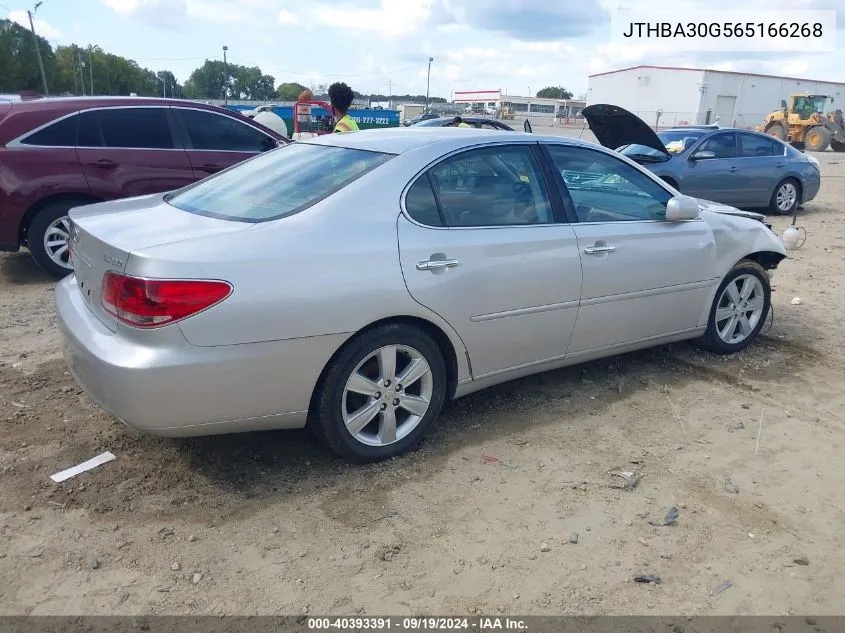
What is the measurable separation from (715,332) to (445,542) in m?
2.95

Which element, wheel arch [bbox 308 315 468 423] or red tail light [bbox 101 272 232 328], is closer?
red tail light [bbox 101 272 232 328]

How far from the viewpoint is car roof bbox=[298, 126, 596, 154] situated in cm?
360

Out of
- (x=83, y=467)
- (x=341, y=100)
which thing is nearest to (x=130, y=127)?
(x=341, y=100)

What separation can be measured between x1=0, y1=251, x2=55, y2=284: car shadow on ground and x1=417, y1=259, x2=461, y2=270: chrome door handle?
4.89m

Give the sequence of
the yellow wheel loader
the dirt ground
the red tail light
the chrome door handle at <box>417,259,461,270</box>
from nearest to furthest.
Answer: the dirt ground, the red tail light, the chrome door handle at <box>417,259,461,270</box>, the yellow wheel loader

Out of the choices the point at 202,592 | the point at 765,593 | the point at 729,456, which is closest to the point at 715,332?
the point at 729,456

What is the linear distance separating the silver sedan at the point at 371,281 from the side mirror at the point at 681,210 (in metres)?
0.01

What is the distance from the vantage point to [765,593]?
8.48 feet

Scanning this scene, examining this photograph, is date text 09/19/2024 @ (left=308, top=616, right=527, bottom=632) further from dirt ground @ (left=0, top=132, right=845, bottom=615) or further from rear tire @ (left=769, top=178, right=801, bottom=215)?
rear tire @ (left=769, top=178, right=801, bottom=215)

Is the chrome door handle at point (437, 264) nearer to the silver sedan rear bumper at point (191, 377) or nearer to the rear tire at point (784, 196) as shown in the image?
the silver sedan rear bumper at point (191, 377)

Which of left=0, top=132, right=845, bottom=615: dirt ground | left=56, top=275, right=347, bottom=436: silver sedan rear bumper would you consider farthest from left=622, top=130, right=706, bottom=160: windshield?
left=56, top=275, right=347, bottom=436: silver sedan rear bumper

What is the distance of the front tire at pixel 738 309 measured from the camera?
4820 mm

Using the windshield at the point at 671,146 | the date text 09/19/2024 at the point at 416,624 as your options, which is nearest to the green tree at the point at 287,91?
the windshield at the point at 671,146

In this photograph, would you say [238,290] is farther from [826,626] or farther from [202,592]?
[826,626]
